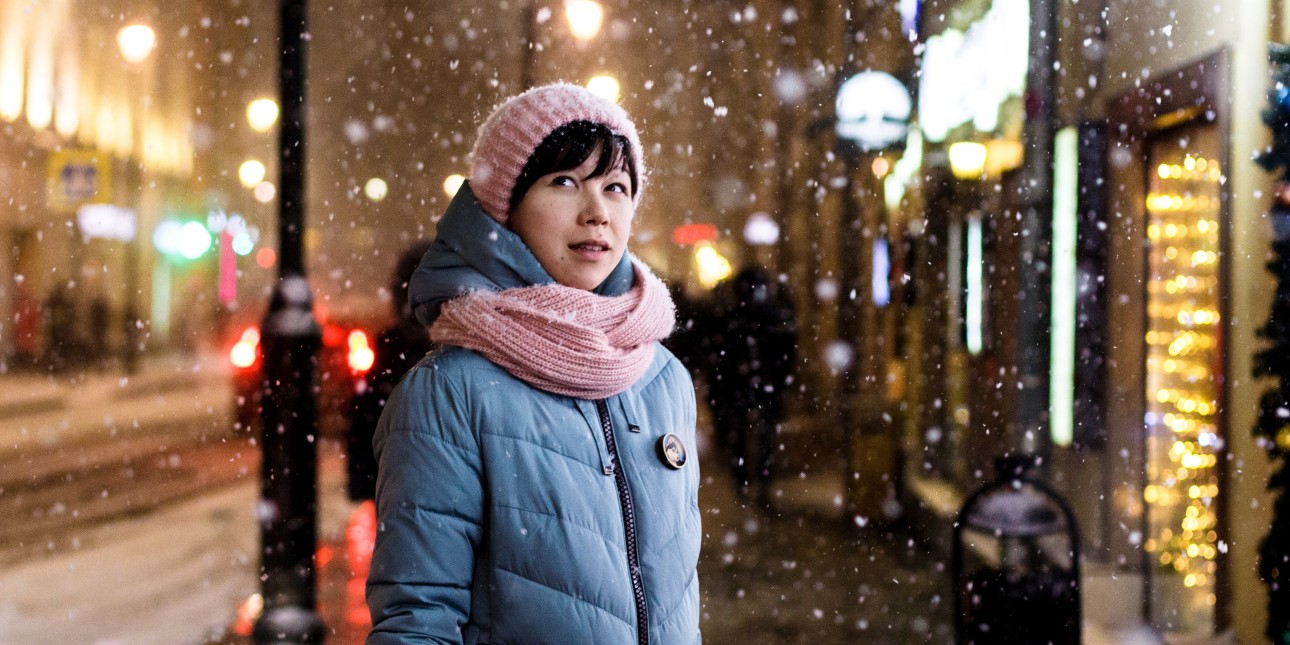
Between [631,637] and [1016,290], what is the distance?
5572mm

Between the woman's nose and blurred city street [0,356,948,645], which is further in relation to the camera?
blurred city street [0,356,948,645]

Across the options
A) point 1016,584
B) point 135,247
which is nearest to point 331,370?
point 1016,584

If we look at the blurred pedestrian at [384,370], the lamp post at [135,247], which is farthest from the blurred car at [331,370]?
the lamp post at [135,247]

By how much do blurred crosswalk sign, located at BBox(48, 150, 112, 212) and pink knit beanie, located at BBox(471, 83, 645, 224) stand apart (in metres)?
9.08

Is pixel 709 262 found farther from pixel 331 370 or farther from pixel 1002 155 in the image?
pixel 1002 155

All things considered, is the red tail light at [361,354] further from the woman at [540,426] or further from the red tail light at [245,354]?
the red tail light at [245,354]

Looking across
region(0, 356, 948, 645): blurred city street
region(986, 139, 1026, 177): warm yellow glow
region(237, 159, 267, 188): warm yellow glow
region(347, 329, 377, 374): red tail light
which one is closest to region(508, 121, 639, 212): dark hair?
region(347, 329, 377, 374): red tail light

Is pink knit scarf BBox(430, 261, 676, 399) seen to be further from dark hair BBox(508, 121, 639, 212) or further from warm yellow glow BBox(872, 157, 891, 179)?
warm yellow glow BBox(872, 157, 891, 179)

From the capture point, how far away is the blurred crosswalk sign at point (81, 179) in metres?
9.08

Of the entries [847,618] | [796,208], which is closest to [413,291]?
[847,618]

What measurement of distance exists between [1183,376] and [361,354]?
472cm

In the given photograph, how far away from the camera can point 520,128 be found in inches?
64.0

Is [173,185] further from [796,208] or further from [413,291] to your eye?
[413,291]

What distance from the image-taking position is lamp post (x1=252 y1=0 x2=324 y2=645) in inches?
156
